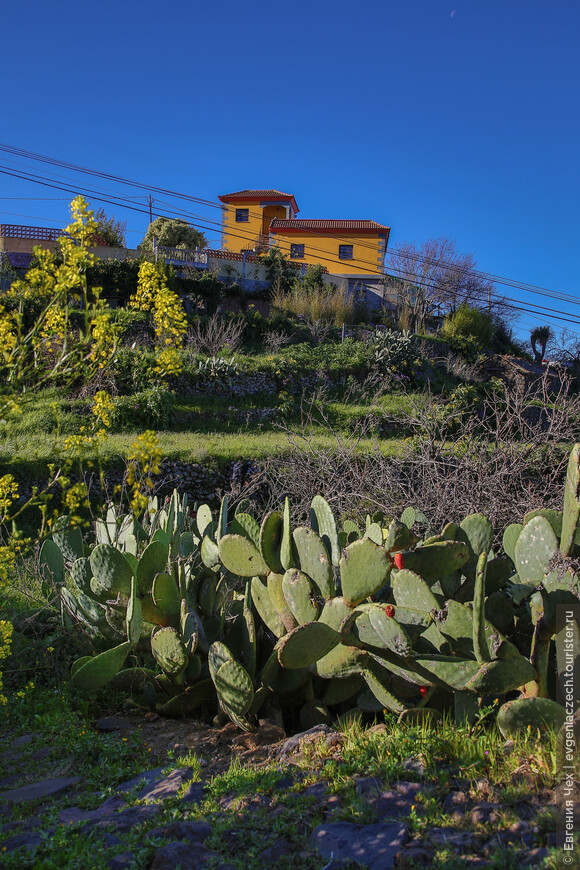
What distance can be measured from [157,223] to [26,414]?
72.5 feet

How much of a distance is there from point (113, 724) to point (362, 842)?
68.4 inches

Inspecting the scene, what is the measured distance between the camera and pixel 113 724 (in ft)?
10.2

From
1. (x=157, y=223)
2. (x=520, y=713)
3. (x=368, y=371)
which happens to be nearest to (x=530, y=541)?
(x=520, y=713)

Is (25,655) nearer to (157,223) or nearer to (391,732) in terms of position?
(391,732)

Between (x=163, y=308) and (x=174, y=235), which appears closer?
(x=163, y=308)

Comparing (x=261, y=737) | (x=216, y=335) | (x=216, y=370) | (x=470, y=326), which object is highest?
(x=470, y=326)

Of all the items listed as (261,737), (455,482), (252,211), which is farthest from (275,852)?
(252,211)

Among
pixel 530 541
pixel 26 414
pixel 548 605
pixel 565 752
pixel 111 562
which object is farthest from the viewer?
pixel 26 414

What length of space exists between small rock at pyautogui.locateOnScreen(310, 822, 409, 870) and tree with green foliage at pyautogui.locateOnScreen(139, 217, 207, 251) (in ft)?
92.7

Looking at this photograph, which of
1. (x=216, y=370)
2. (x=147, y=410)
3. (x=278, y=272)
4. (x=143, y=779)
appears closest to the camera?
(x=143, y=779)

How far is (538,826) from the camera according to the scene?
1.78 m

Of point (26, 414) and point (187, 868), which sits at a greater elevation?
point (26, 414)

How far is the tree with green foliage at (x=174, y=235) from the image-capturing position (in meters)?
28.2

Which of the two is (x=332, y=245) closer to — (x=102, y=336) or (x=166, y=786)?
(x=102, y=336)
